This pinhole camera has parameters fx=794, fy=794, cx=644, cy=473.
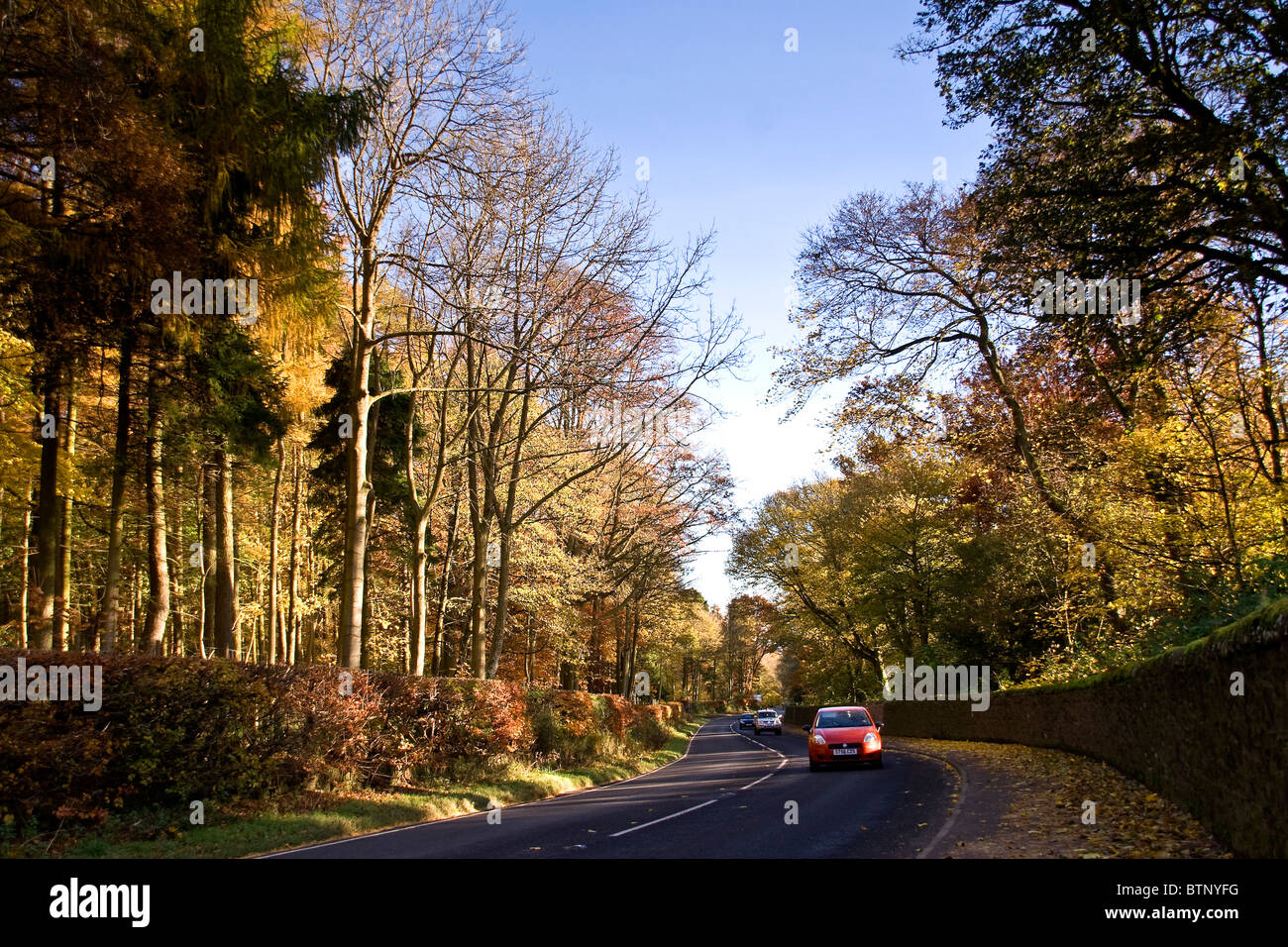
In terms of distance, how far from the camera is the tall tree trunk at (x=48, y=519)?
1255cm

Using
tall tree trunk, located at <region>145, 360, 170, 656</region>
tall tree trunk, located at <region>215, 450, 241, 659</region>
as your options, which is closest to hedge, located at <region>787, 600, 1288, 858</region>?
tall tree trunk, located at <region>145, 360, 170, 656</region>

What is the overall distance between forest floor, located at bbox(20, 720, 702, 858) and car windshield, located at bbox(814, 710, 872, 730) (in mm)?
8732

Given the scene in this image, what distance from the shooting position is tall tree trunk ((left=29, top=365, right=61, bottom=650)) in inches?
494

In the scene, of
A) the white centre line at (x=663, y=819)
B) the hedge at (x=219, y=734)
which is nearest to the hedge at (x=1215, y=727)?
the white centre line at (x=663, y=819)

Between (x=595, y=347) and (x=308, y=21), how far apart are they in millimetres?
8231

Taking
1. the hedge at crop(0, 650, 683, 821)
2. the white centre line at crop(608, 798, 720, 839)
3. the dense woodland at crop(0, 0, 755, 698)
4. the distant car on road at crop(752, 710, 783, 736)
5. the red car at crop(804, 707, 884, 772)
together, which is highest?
the dense woodland at crop(0, 0, 755, 698)

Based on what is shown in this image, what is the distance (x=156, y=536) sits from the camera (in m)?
14.3

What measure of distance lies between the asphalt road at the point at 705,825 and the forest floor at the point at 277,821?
0.53 meters

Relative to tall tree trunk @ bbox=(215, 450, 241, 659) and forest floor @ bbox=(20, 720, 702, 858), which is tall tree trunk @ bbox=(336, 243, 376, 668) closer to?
forest floor @ bbox=(20, 720, 702, 858)

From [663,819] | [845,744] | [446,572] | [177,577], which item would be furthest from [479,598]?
[177,577]

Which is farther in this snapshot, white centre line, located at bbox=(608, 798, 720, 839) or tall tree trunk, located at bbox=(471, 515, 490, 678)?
tall tree trunk, located at bbox=(471, 515, 490, 678)

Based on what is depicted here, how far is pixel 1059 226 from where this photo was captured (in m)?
10.9
